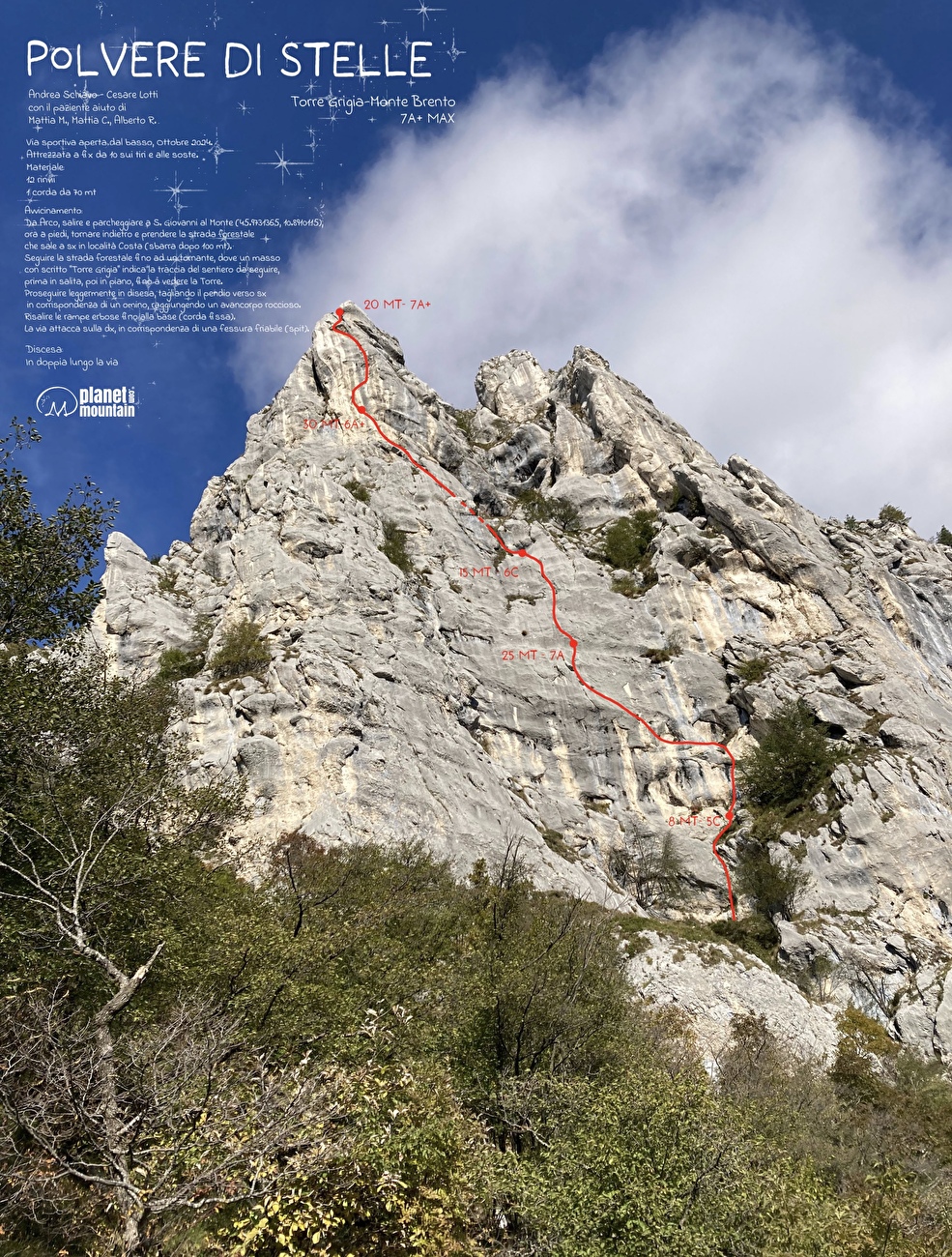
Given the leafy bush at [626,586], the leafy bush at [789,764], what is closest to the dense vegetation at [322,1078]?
the leafy bush at [789,764]

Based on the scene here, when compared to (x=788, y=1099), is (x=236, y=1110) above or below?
above

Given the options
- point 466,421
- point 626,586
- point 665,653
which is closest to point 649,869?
point 665,653

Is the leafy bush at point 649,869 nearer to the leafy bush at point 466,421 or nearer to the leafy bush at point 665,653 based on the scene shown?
the leafy bush at point 665,653

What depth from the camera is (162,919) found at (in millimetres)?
15172

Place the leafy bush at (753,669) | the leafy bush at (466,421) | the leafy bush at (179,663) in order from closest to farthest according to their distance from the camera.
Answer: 1. the leafy bush at (179,663)
2. the leafy bush at (753,669)
3. the leafy bush at (466,421)

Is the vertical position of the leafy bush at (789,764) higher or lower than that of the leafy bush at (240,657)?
lower

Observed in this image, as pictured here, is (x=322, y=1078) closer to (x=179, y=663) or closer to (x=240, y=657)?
(x=240, y=657)

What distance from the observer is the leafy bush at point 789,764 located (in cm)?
4759

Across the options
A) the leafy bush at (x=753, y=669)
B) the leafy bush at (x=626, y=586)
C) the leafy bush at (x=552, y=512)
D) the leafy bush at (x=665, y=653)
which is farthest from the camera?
the leafy bush at (x=552, y=512)

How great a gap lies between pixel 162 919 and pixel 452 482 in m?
58.4

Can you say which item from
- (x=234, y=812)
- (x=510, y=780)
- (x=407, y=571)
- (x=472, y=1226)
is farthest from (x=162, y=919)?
(x=407, y=571)

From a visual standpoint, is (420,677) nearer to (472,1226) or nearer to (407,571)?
(407,571)

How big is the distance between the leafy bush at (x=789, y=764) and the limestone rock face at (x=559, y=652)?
57.5 inches

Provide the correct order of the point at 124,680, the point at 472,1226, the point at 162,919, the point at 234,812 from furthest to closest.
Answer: the point at 124,680
the point at 234,812
the point at 162,919
the point at 472,1226
